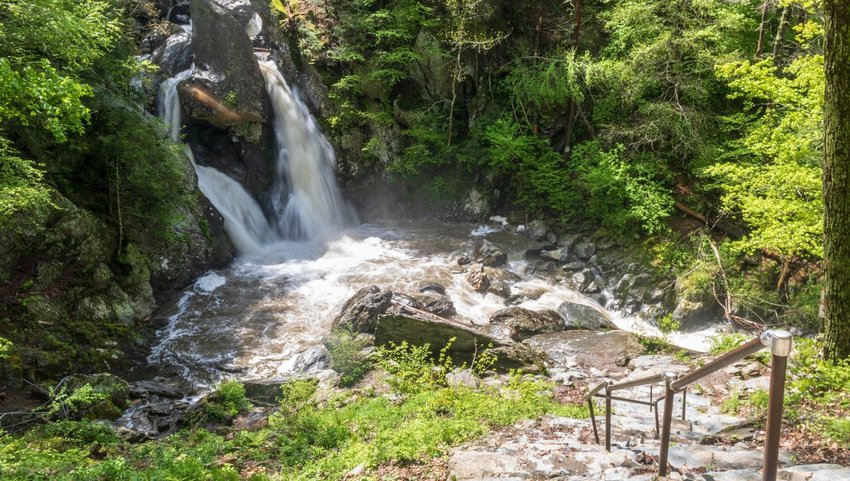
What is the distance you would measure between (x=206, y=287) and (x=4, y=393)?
271 inches

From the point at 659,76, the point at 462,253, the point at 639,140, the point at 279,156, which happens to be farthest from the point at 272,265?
A: the point at 659,76

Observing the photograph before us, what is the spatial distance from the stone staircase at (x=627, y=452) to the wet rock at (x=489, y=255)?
8.65 m

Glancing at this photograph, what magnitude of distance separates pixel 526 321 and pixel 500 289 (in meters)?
2.09

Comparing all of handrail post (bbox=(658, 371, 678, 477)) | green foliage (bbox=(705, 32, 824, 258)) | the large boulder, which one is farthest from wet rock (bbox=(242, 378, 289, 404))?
green foliage (bbox=(705, 32, 824, 258))

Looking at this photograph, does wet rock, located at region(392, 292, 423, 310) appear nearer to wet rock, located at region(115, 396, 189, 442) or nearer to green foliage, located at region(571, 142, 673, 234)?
wet rock, located at region(115, 396, 189, 442)

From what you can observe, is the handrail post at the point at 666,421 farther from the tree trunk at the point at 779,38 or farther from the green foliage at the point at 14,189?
the tree trunk at the point at 779,38

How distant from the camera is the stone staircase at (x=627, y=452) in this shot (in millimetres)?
3723

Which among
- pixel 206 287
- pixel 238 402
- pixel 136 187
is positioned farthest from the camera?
pixel 206 287

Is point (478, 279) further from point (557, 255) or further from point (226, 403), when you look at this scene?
point (226, 403)

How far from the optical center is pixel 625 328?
13195 mm

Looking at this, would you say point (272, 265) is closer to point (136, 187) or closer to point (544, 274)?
point (136, 187)

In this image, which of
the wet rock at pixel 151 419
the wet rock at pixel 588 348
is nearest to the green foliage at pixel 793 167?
the wet rock at pixel 588 348

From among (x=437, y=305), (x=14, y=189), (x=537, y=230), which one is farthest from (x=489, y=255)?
(x=14, y=189)

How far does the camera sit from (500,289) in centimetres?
1449
